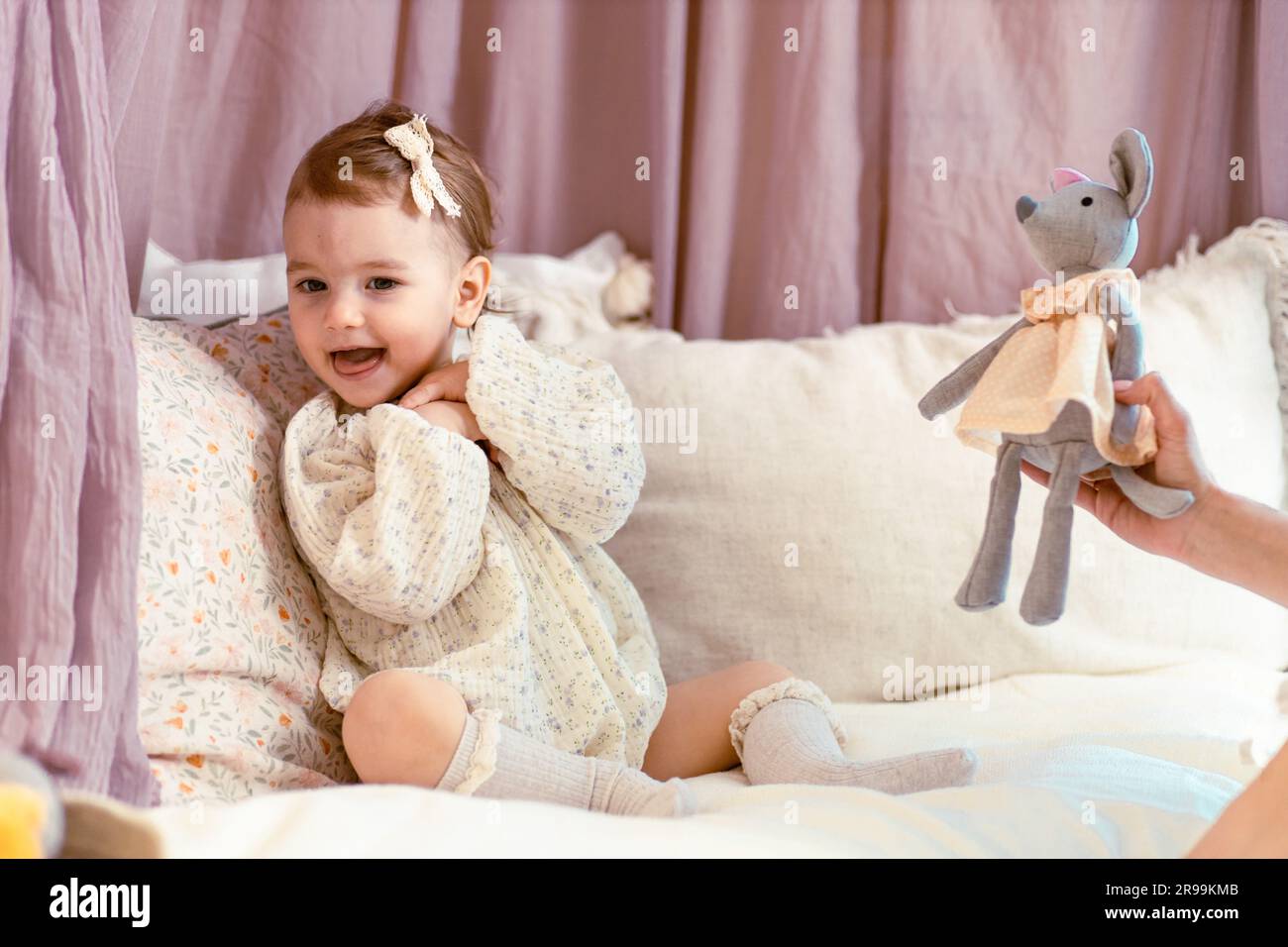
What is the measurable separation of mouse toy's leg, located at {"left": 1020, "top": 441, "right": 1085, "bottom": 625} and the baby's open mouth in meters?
0.67

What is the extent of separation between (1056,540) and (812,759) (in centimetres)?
31

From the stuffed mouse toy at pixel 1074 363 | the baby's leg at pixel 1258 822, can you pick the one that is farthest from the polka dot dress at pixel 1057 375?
the baby's leg at pixel 1258 822

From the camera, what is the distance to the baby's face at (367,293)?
1.25 metres

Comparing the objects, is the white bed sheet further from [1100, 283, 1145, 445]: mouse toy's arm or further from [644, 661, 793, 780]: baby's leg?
[1100, 283, 1145, 445]: mouse toy's arm

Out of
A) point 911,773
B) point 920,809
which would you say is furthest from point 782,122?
point 920,809

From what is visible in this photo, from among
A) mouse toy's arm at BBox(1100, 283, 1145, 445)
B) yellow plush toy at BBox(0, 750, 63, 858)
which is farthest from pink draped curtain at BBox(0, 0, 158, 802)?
mouse toy's arm at BBox(1100, 283, 1145, 445)

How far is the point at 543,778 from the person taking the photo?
108 centimetres

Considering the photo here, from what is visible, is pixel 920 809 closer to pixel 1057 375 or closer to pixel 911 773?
pixel 911 773

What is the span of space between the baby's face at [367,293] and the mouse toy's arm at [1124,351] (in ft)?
2.18
